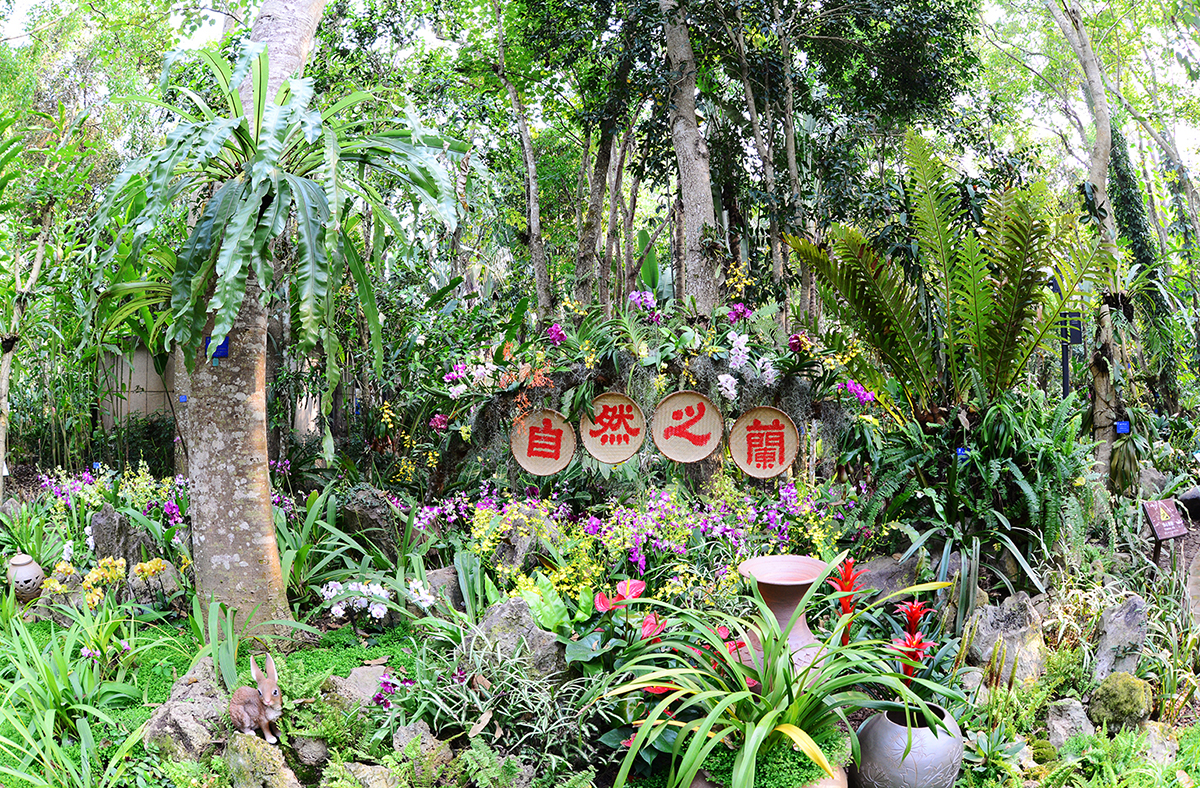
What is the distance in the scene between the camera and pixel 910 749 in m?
2.43

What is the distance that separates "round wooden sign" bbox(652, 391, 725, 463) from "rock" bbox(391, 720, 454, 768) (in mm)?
1733

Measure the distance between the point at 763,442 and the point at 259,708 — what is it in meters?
2.38

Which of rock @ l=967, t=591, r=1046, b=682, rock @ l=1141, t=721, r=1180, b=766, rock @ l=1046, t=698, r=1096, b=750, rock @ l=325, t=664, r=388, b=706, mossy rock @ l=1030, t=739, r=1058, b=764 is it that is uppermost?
rock @ l=325, t=664, r=388, b=706

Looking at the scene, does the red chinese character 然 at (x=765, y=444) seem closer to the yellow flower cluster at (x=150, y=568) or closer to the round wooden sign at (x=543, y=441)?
the round wooden sign at (x=543, y=441)

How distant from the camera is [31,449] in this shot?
24.3 feet

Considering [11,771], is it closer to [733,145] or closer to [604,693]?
[604,693]

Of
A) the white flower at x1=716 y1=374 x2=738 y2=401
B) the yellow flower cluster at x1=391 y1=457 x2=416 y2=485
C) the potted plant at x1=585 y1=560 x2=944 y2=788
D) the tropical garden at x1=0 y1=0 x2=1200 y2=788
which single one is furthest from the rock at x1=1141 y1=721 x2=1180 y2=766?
the yellow flower cluster at x1=391 y1=457 x2=416 y2=485

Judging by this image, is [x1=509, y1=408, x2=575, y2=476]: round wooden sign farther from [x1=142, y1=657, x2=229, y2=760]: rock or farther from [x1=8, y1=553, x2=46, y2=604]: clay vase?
[x1=8, y1=553, x2=46, y2=604]: clay vase

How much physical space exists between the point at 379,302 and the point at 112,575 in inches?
117

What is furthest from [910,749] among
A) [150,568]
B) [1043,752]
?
[150,568]

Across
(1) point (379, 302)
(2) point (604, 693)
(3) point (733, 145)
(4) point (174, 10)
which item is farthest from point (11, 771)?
(3) point (733, 145)

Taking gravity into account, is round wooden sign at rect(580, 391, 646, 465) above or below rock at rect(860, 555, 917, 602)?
above

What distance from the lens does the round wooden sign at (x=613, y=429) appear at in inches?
148

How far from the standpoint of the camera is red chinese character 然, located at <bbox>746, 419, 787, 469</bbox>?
12.3 feet
